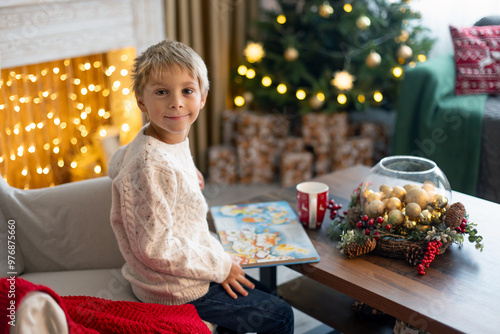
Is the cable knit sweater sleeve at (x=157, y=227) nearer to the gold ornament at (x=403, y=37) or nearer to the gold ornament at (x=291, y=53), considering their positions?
the gold ornament at (x=291, y=53)

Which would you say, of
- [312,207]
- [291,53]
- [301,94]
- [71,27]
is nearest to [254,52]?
[291,53]

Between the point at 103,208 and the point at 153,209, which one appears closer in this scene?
the point at 153,209

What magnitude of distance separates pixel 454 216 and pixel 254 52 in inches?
76.4

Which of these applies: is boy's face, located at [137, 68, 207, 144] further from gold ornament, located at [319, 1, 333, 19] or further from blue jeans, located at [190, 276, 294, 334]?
gold ornament, located at [319, 1, 333, 19]

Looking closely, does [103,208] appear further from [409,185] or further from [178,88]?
[409,185]

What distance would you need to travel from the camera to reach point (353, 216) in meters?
1.50

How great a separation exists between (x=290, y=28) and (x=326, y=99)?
487mm

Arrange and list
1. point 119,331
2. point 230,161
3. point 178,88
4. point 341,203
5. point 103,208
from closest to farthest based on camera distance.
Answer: point 119,331, point 178,88, point 103,208, point 341,203, point 230,161

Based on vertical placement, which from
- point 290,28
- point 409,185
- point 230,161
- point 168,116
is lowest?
point 230,161

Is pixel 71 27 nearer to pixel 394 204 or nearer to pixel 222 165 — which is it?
pixel 222 165

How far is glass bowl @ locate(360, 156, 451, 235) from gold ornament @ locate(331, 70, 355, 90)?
1429 mm

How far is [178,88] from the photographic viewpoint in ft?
4.21

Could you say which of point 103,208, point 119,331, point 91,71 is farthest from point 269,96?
point 119,331

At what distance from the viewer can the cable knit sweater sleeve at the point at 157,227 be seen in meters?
1.22
